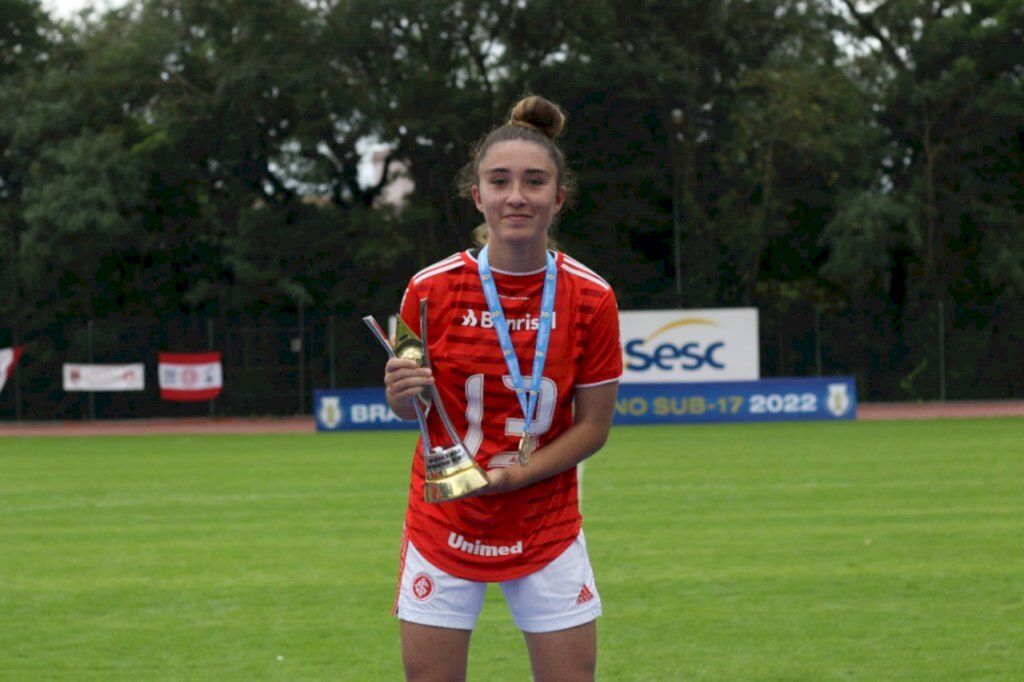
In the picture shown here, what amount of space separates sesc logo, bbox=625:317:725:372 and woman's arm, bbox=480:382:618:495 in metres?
27.5

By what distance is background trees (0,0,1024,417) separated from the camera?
38.1 meters

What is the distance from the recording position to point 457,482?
4.23 m

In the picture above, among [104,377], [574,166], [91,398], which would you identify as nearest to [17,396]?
[91,398]

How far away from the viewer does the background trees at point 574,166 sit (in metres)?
38.1

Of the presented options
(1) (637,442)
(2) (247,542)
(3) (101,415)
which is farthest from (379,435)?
(2) (247,542)

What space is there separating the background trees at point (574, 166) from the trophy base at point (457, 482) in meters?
33.7

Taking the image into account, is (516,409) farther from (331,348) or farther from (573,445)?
(331,348)

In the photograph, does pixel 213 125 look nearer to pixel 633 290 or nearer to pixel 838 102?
pixel 633 290

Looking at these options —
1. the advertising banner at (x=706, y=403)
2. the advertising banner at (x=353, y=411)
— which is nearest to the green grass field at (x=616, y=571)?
the advertising banner at (x=353, y=411)

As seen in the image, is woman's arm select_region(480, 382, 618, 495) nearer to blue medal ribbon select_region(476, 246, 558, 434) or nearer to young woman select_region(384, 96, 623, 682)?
young woman select_region(384, 96, 623, 682)

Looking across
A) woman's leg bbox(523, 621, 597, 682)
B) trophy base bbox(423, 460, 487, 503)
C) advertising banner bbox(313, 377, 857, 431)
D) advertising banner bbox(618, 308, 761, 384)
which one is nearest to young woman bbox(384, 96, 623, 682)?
woman's leg bbox(523, 621, 597, 682)

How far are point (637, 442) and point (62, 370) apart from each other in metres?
18.4

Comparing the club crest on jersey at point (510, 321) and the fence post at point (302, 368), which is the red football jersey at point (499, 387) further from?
the fence post at point (302, 368)

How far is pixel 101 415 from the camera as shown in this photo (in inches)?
1507
